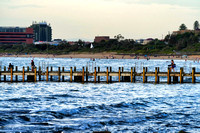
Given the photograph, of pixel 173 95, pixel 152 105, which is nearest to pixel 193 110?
pixel 152 105

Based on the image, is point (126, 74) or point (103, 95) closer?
point (103, 95)

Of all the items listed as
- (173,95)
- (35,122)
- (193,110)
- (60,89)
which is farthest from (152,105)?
(60,89)

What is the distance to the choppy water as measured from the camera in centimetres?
2834

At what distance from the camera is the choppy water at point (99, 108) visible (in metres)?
28.3

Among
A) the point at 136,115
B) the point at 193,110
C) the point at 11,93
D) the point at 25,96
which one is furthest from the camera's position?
the point at 11,93

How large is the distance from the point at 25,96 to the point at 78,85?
12065mm

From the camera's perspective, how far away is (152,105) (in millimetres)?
38344

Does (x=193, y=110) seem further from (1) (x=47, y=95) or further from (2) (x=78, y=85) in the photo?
(2) (x=78, y=85)

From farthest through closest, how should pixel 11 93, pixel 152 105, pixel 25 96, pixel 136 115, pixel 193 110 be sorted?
pixel 11 93 < pixel 25 96 < pixel 152 105 < pixel 193 110 < pixel 136 115

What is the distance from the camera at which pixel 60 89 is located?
5288 cm

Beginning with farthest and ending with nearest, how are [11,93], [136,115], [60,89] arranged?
[60,89], [11,93], [136,115]

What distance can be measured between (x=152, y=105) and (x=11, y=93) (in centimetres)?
1853

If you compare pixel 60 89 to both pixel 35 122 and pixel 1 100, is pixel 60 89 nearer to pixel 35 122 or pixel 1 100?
pixel 1 100

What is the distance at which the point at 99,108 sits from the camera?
36.3 m
